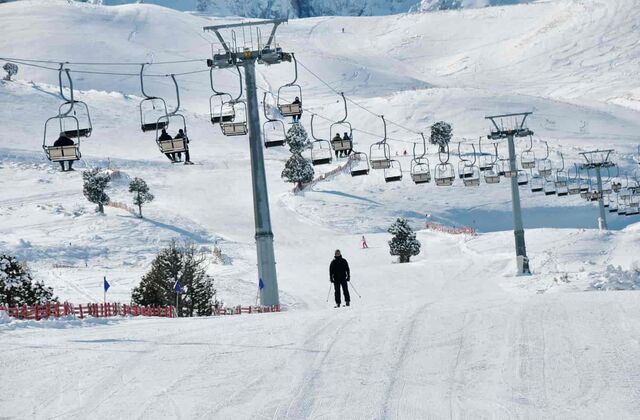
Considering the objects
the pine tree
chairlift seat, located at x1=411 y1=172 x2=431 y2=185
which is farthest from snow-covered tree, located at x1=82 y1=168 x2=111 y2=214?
chairlift seat, located at x1=411 y1=172 x2=431 y2=185

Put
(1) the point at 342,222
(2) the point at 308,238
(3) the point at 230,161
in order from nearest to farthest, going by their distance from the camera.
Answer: (2) the point at 308,238, (1) the point at 342,222, (3) the point at 230,161

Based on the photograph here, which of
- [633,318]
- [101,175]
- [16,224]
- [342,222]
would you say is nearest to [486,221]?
[342,222]

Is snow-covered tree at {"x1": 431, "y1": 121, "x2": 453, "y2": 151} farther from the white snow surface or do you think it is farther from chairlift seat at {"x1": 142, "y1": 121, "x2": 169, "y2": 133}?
chairlift seat at {"x1": 142, "y1": 121, "x2": 169, "y2": 133}

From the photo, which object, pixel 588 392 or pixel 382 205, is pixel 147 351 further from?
pixel 382 205

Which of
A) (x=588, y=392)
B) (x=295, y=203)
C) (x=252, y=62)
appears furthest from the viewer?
(x=295, y=203)

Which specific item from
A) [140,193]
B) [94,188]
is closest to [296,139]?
[140,193]

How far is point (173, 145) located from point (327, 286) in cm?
2372

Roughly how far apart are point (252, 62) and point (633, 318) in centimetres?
1786

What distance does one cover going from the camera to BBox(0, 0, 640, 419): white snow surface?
42.8ft

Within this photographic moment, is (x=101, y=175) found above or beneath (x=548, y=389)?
above

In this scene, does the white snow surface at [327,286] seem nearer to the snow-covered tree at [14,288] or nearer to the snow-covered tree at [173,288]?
the snow-covered tree at [173,288]

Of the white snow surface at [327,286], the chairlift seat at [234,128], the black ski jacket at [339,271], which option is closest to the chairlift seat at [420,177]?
the white snow surface at [327,286]

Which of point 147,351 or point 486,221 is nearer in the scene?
point 147,351

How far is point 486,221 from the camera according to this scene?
9094cm
